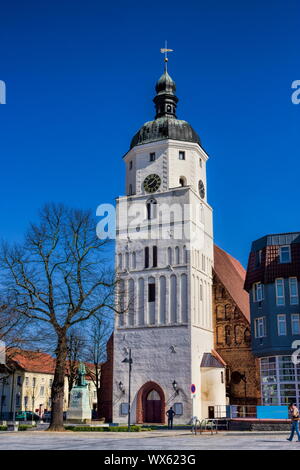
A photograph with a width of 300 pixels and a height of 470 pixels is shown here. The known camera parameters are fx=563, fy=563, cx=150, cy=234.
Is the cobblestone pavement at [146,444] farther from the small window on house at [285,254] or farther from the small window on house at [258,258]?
the small window on house at [258,258]

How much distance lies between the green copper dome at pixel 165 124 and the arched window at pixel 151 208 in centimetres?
527

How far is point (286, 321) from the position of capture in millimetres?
36312

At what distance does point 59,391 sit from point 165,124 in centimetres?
2465

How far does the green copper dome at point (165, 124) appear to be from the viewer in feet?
153

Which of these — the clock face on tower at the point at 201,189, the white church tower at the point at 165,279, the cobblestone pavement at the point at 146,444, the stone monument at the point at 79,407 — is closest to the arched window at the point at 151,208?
the white church tower at the point at 165,279

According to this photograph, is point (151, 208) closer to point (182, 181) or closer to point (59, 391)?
point (182, 181)

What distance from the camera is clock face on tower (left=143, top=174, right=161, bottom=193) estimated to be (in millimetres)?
45625

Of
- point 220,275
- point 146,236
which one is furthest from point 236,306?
point 146,236

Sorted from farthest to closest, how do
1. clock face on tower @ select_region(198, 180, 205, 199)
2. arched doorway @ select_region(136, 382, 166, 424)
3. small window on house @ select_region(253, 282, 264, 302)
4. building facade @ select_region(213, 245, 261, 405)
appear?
clock face on tower @ select_region(198, 180, 205, 199) < building facade @ select_region(213, 245, 261, 405) < arched doorway @ select_region(136, 382, 166, 424) < small window on house @ select_region(253, 282, 264, 302)

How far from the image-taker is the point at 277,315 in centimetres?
3678

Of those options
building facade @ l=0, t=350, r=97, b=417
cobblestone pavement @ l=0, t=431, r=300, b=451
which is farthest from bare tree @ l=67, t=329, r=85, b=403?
cobblestone pavement @ l=0, t=431, r=300, b=451

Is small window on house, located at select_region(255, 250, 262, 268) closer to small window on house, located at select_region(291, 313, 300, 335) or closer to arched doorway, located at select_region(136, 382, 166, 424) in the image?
small window on house, located at select_region(291, 313, 300, 335)
